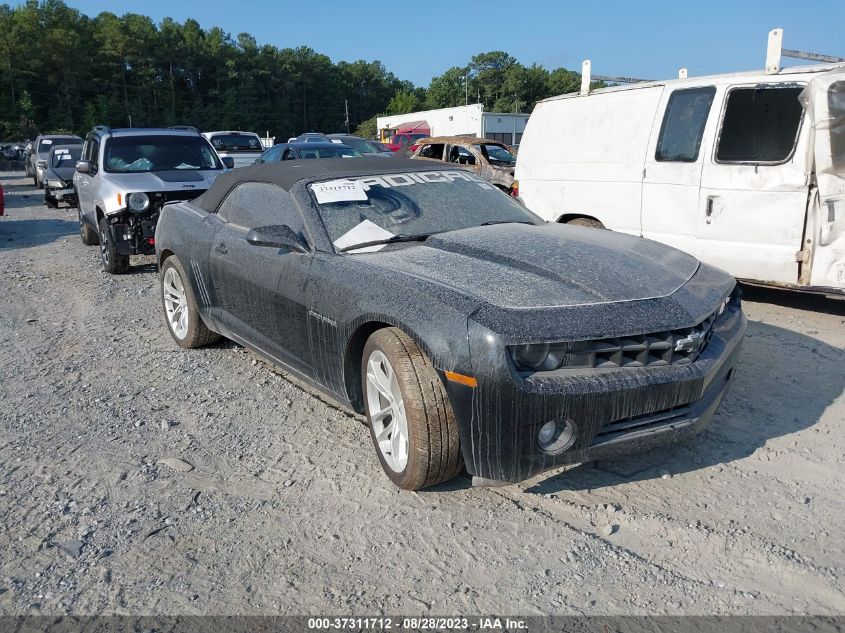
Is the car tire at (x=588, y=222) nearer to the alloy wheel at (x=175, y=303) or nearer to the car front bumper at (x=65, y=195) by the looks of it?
the alloy wheel at (x=175, y=303)

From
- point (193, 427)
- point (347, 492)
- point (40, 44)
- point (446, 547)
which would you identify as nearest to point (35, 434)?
point (193, 427)

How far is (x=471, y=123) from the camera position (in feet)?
155

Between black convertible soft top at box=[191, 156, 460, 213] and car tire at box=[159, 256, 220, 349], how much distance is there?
0.64 m

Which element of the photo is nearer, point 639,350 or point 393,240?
point 639,350

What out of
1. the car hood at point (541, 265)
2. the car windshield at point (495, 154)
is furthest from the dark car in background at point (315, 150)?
the car hood at point (541, 265)

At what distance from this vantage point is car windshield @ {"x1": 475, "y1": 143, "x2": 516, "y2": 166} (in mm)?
14242

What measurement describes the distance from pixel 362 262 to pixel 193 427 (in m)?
1.53

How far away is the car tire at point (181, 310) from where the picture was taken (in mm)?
5395

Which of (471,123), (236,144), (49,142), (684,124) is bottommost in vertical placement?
(684,124)

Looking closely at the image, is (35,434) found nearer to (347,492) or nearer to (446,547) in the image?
(347,492)

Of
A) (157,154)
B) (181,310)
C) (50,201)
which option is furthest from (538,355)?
(50,201)

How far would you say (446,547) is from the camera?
9.48 ft

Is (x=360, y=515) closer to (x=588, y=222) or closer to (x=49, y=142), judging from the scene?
(x=588, y=222)

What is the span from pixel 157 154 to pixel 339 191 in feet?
20.9
